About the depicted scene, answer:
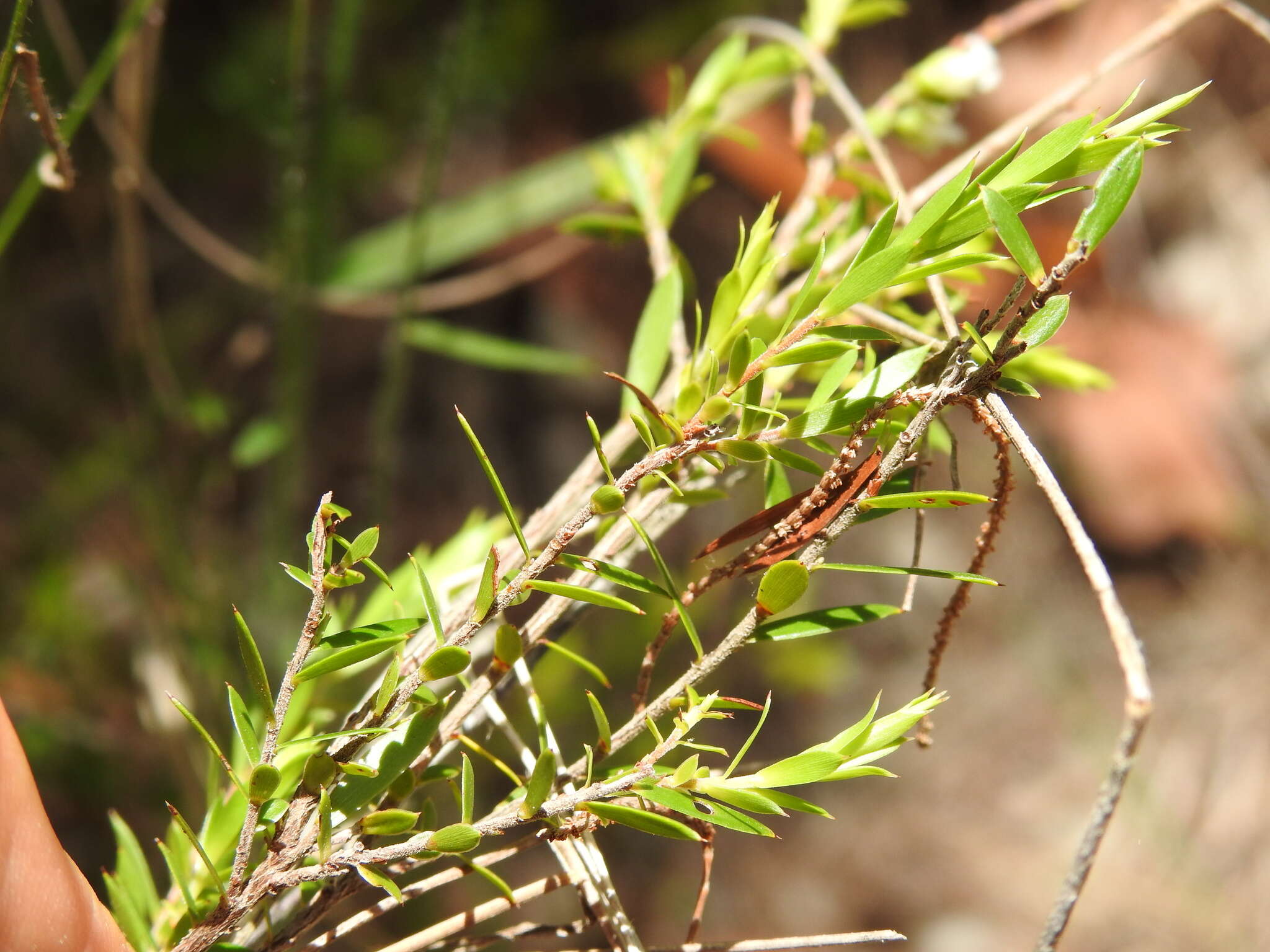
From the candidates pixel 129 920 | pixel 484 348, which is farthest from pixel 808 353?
pixel 484 348

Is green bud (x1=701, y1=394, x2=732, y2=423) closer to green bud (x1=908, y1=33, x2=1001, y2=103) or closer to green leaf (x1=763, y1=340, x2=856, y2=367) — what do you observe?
green leaf (x1=763, y1=340, x2=856, y2=367)

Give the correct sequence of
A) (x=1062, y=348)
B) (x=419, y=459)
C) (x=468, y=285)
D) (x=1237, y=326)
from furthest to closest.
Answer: (x=1237, y=326) → (x=419, y=459) → (x=468, y=285) → (x=1062, y=348)

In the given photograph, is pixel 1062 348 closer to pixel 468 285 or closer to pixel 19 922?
pixel 19 922

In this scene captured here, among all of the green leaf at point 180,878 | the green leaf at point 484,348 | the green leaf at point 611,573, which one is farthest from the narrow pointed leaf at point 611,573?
the green leaf at point 484,348

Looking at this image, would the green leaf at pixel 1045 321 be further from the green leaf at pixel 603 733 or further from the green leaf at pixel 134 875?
the green leaf at pixel 134 875

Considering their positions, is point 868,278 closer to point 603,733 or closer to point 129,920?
point 603,733

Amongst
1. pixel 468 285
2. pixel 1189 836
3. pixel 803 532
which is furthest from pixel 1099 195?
pixel 1189 836
